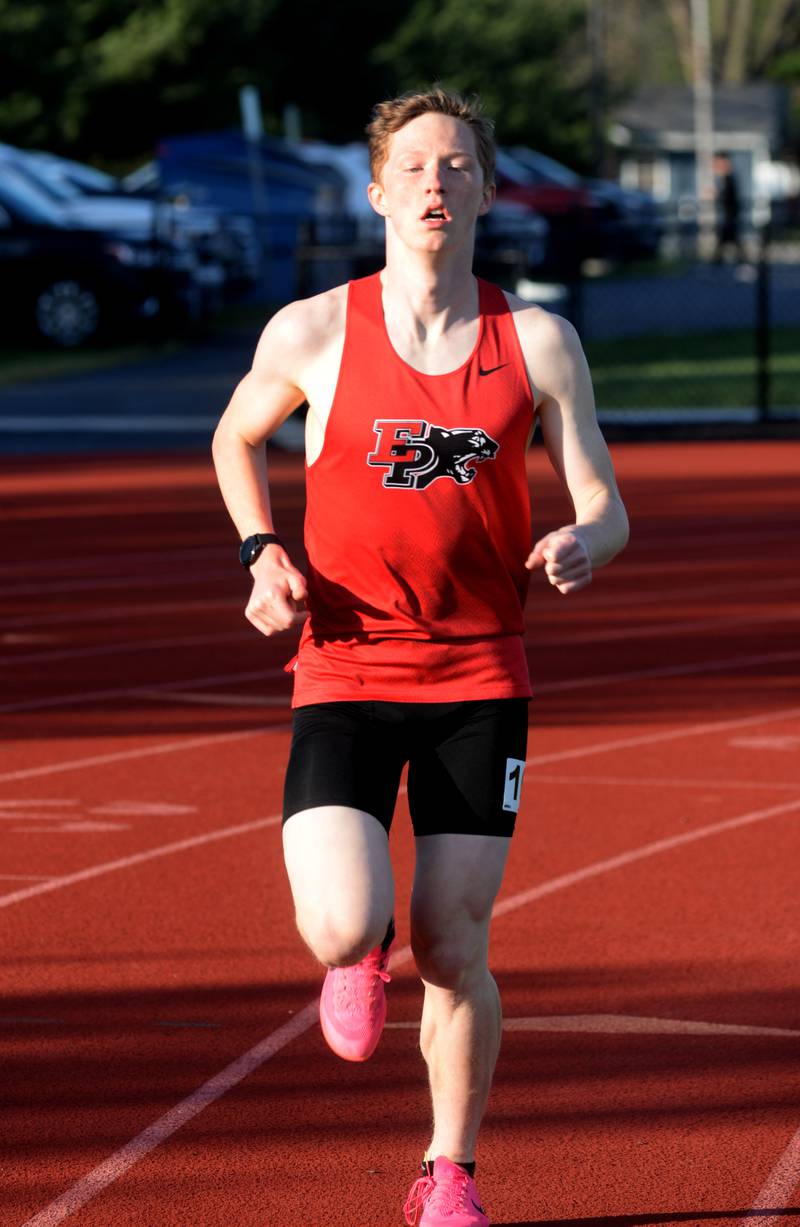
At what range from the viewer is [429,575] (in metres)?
3.98

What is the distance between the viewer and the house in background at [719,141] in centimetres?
10125

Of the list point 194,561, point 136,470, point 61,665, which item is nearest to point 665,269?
point 136,470

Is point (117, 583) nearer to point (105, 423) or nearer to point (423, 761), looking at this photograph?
point (423, 761)

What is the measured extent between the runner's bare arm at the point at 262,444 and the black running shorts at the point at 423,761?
24 centimetres

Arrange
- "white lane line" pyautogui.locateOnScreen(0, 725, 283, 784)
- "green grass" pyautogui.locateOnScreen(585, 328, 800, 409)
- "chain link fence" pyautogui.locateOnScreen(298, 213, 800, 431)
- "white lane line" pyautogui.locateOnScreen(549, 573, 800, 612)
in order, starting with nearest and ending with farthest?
"white lane line" pyautogui.locateOnScreen(0, 725, 283, 784)
"white lane line" pyautogui.locateOnScreen(549, 573, 800, 612)
"chain link fence" pyautogui.locateOnScreen(298, 213, 800, 431)
"green grass" pyautogui.locateOnScreen(585, 328, 800, 409)

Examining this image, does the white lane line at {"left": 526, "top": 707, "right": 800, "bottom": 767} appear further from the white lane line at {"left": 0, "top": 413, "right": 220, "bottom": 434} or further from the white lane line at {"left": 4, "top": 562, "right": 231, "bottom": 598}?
the white lane line at {"left": 0, "top": 413, "right": 220, "bottom": 434}

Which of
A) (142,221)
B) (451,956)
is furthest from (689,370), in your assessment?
(451,956)

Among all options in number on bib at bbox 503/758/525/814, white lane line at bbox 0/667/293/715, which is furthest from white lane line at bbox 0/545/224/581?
number on bib at bbox 503/758/525/814

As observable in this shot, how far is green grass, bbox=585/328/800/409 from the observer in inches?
917

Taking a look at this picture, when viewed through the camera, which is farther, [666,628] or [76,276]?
[76,276]

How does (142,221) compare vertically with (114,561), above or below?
above

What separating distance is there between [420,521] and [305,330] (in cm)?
44

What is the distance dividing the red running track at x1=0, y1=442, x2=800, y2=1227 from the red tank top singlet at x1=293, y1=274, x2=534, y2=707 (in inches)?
42.8

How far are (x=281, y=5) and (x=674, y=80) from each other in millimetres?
77993
